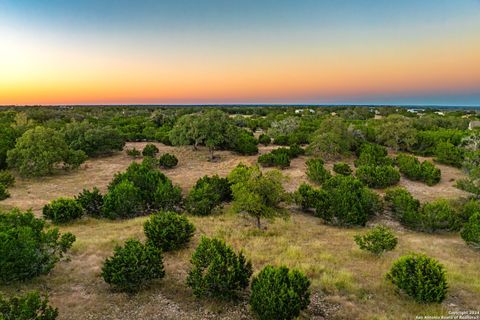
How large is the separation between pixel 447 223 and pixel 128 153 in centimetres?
3052

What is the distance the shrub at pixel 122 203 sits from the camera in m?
18.9

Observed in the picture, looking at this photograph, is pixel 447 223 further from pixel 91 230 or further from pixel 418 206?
pixel 91 230

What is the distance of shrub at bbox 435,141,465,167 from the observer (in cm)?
3303

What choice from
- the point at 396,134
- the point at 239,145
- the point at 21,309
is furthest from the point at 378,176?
the point at 21,309

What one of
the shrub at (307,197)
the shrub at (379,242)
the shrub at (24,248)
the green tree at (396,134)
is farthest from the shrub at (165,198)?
the green tree at (396,134)

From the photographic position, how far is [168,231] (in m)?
14.0

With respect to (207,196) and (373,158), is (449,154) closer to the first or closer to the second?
(373,158)

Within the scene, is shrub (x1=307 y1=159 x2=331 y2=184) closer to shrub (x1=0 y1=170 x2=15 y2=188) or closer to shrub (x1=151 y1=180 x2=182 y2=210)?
shrub (x1=151 y1=180 x2=182 y2=210)

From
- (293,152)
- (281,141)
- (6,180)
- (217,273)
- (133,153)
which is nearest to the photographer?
(217,273)

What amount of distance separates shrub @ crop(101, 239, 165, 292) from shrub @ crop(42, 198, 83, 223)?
7998 mm

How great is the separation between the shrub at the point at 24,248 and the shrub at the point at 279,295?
6915 millimetres

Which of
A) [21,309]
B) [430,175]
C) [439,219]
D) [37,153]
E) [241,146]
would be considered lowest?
[439,219]

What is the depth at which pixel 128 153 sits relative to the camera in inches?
1462

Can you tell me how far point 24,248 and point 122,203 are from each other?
863 cm
